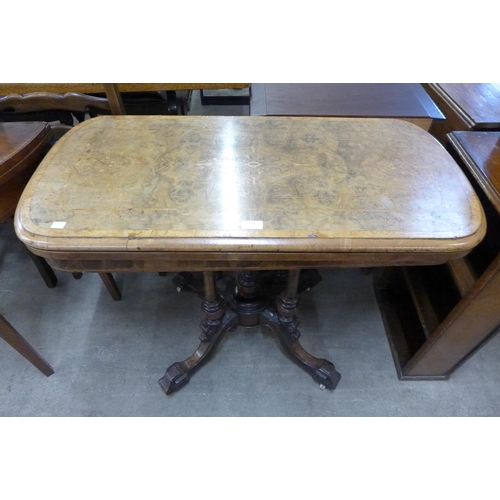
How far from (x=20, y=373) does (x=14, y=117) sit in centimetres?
113

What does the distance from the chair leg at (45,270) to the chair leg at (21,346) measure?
1.18 ft

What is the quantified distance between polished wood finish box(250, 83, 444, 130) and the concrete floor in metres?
0.75

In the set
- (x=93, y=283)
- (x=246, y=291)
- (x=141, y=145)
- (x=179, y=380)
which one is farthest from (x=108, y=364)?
(x=141, y=145)

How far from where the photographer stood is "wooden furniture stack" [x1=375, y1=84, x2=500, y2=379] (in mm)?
894

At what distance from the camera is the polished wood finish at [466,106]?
1177 mm

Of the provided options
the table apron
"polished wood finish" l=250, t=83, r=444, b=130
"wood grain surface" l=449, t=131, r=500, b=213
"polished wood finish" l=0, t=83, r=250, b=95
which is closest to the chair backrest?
"polished wood finish" l=0, t=83, r=250, b=95

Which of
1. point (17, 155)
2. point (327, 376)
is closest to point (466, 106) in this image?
point (327, 376)

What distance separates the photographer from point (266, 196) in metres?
0.79

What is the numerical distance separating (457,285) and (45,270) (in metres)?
1.57

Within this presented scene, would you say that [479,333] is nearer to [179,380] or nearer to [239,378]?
[239,378]

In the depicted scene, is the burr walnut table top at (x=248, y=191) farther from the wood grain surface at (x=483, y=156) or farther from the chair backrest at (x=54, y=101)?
the chair backrest at (x=54, y=101)

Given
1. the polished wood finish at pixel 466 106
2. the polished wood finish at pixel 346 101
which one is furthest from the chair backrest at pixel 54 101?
the polished wood finish at pixel 466 106

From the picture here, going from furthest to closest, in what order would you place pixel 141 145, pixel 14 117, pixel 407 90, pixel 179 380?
pixel 14 117 → pixel 407 90 → pixel 179 380 → pixel 141 145

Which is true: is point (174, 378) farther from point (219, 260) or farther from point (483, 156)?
point (483, 156)
